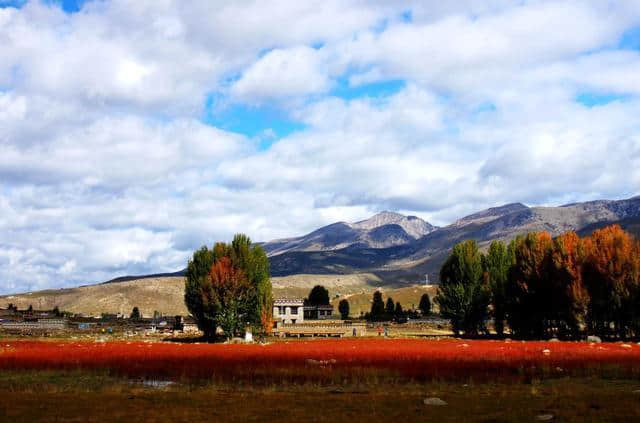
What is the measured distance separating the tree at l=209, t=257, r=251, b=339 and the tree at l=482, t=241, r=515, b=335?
34810 mm

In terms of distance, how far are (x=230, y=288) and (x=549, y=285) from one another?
40226mm

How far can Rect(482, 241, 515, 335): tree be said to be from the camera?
294 feet

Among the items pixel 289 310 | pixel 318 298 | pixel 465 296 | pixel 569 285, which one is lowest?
pixel 289 310

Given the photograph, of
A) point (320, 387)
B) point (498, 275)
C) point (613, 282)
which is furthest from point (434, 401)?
point (498, 275)

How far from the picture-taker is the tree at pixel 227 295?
79875mm

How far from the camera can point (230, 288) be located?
266 feet

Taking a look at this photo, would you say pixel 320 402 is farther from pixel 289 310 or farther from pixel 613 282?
pixel 289 310

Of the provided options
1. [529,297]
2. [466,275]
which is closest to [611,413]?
[529,297]

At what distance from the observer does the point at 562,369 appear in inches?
1341

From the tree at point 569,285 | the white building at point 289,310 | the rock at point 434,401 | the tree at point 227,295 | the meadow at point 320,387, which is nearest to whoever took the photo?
the meadow at point 320,387

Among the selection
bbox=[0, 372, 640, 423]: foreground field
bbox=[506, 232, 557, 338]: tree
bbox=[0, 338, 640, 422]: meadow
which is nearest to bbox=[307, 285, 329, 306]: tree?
bbox=[506, 232, 557, 338]: tree

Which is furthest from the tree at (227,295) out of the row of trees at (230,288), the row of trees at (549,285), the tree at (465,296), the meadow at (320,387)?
the meadow at (320,387)

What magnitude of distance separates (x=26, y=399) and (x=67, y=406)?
8.08ft

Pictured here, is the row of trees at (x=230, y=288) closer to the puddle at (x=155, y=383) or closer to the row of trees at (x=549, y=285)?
the row of trees at (x=549, y=285)
